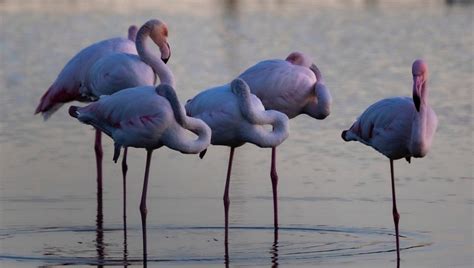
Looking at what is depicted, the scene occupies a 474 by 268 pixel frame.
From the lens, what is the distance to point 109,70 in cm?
1101

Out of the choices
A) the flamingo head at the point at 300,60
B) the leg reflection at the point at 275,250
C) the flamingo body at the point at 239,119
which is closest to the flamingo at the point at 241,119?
the flamingo body at the point at 239,119

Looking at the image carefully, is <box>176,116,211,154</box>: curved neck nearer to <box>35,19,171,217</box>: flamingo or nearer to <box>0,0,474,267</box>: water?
<box>0,0,474,267</box>: water

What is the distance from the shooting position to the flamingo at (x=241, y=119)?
30.0ft

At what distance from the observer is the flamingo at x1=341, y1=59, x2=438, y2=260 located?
8.96 m

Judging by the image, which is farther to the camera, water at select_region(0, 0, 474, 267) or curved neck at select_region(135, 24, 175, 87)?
curved neck at select_region(135, 24, 175, 87)

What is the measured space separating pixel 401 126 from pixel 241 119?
44.3 inches

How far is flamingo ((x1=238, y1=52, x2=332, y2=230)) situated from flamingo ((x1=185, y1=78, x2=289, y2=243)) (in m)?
1.31

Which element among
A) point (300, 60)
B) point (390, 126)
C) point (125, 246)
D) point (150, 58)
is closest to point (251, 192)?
point (300, 60)

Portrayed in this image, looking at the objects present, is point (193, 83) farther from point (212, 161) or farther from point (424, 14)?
point (424, 14)

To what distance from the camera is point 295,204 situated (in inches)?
411

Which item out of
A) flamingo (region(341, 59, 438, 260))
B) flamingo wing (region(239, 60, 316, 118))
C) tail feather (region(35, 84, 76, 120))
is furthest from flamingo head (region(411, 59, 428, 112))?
tail feather (region(35, 84, 76, 120))

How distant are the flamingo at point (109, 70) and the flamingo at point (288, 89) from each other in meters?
0.76

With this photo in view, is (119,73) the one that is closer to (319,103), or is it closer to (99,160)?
(99,160)

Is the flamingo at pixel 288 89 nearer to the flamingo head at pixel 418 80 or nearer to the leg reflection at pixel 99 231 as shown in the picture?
the leg reflection at pixel 99 231
